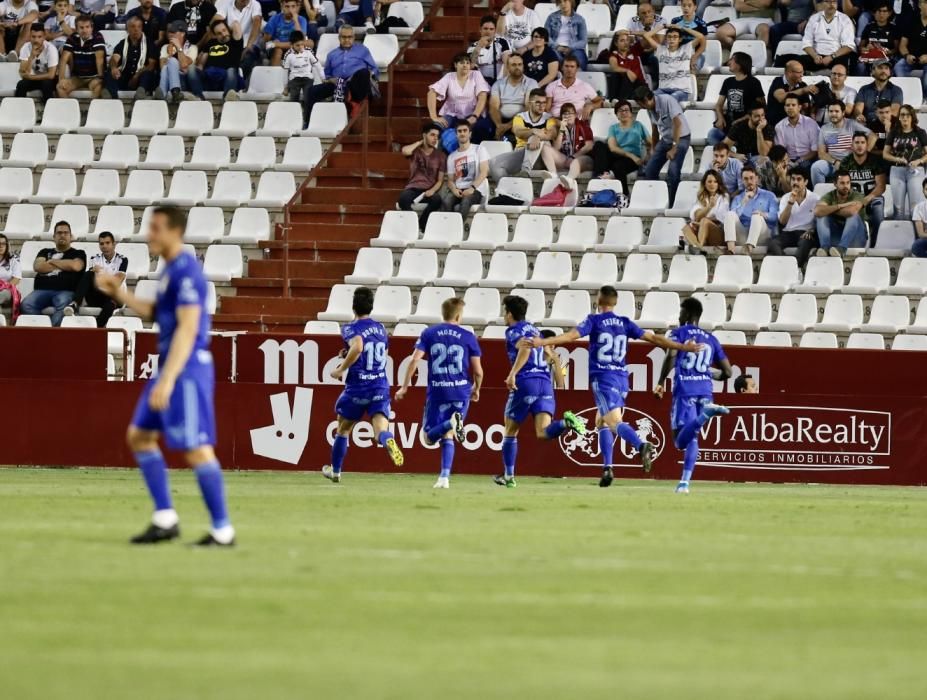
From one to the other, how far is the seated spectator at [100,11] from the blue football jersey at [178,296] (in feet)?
75.9

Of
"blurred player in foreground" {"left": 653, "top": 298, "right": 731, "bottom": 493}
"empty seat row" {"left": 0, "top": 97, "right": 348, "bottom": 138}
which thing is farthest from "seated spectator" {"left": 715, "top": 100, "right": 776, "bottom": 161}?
"blurred player in foreground" {"left": 653, "top": 298, "right": 731, "bottom": 493}

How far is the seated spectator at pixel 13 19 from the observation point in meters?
32.8

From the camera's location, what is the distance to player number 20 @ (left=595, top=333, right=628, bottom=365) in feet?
68.8

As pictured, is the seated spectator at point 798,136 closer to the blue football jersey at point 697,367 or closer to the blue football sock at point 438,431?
the blue football jersey at point 697,367

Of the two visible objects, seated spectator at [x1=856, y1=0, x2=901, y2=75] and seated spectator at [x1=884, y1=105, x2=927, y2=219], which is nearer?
seated spectator at [x1=884, y1=105, x2=927, y2=219]

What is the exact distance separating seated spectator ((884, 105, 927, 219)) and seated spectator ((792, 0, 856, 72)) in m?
2.40

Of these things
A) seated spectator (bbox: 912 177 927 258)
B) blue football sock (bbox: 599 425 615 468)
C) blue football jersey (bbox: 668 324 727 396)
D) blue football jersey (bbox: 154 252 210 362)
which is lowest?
blue football sock (bbox: 599 425 615 468)

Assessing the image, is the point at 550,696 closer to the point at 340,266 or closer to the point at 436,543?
the point at 436,543

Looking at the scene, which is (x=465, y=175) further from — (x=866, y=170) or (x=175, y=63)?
(x=175, y=63)

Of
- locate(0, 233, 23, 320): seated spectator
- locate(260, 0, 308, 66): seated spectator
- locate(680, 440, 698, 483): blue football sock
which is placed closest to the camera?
locate(680, 440, 698, 483): blue football sock

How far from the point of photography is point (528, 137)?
28344mm

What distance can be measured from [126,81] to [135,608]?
24126mm

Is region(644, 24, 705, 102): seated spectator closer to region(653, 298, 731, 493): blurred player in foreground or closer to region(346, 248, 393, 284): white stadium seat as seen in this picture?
region(346, 248, 393, 284): white stadium seat

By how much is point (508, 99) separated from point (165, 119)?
596 cm
